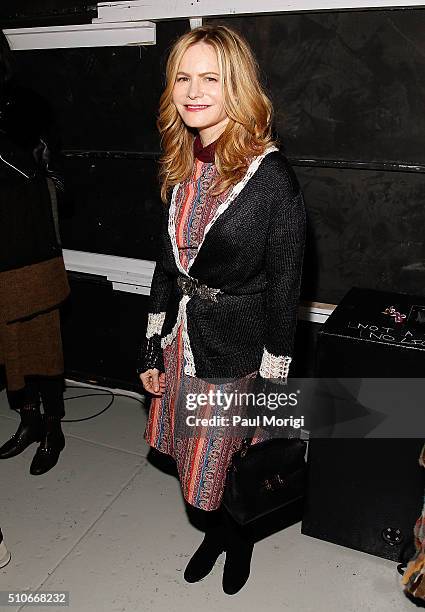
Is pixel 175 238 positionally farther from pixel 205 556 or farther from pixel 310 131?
pixel 205 556

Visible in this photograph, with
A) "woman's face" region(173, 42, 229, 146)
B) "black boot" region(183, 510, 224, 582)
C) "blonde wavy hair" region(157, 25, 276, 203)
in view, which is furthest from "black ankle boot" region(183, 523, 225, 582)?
"woman's face" region(173, 42, 229, 146)

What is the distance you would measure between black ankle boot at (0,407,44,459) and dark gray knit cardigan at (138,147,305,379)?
123cm

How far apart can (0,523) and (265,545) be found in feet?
3.77

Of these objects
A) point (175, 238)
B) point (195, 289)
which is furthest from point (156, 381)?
point (175, 238)

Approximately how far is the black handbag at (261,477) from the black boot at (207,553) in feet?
0.91

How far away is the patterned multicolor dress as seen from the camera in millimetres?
1861

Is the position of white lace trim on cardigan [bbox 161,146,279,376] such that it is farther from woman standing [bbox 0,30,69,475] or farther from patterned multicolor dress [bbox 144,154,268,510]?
woman standing [bbox 0,30,69,475]

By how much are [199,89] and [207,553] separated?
1.71 m

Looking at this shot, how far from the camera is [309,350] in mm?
2820

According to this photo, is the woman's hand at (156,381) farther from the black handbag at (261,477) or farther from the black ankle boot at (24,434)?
the black ankle boot at (24,434)

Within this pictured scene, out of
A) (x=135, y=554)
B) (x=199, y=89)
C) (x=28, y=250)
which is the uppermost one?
(x=199, y=89)

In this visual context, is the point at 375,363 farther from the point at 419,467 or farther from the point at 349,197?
the point at 349,197

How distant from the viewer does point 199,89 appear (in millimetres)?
1706

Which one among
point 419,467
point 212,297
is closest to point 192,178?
point 212,297
